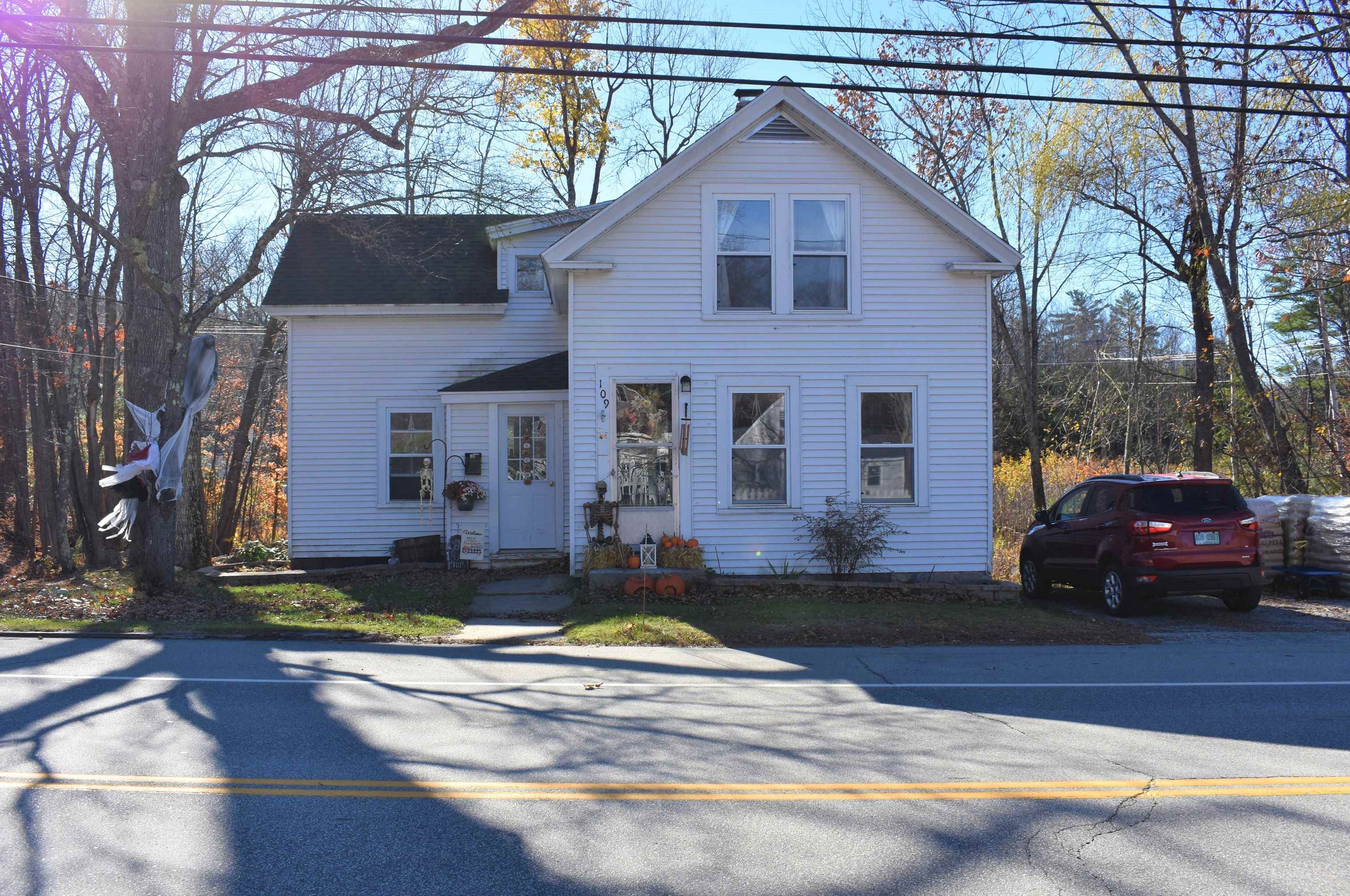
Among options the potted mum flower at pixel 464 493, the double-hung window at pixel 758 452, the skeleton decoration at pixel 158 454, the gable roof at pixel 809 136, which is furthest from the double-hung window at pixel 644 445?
the skeleton decoration at pixel 158 454

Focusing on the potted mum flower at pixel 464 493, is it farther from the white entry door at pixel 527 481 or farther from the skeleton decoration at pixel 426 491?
the skeleton decoration at pixel 426 491

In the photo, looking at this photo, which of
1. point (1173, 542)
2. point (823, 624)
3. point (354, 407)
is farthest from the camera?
point (354, 407)

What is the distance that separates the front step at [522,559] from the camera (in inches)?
644

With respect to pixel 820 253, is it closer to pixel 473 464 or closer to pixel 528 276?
pixel 528 276

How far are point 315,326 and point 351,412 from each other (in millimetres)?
1672

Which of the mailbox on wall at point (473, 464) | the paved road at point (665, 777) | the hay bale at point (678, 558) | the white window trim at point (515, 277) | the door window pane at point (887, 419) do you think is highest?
the white window trim at point (515, 277)

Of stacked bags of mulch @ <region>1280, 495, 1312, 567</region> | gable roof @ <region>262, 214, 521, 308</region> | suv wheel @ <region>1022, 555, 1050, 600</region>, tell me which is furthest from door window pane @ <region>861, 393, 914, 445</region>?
gable roof @ <region>262, 214, 521, 308</region>

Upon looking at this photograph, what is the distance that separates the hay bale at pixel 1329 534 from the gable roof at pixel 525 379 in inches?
464

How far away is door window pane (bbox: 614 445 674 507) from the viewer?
14539 mm

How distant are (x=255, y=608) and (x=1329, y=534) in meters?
15.4

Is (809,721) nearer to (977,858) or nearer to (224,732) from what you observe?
(977,858)

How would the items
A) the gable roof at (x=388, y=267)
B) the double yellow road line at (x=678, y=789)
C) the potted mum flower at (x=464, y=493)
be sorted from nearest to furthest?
the double yellow road line at (x=678, y=789)
the potted mum flower at (x=464, y=493)
the gable roof at (x=388, y=267)

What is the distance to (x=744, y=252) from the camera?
14.6 metres

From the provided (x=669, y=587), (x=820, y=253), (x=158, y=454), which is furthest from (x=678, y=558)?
(x=158, y=454)
